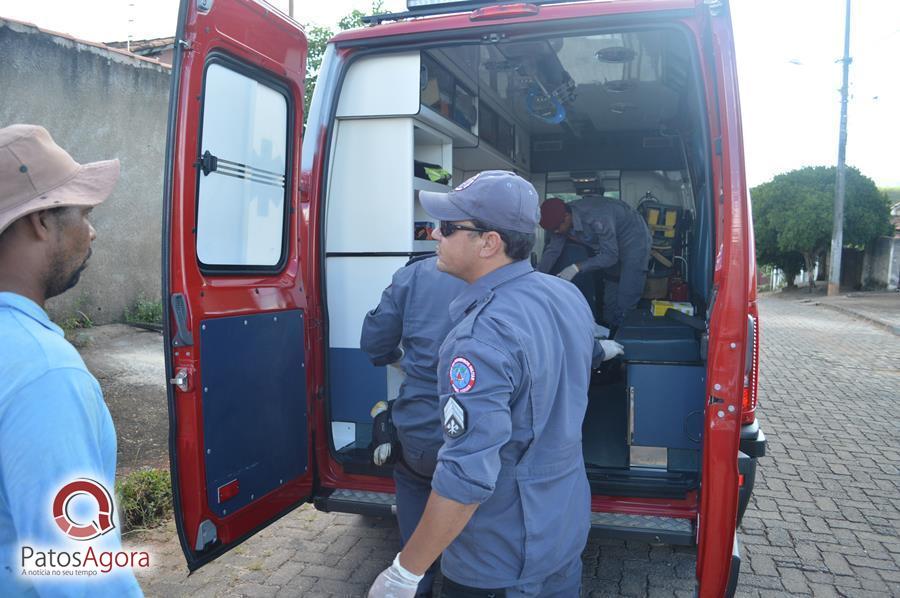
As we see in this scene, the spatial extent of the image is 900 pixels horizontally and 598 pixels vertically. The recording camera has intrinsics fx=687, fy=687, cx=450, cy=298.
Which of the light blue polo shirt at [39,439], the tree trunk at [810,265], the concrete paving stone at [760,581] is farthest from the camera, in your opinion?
the tree trunk at [810,265]

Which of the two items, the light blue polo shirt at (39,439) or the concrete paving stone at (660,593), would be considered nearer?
the light blue polo shirt at (39,439)

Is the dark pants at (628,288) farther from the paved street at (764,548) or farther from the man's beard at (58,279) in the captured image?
the man's beard at (58,279)

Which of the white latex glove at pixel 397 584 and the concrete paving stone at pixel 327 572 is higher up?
the white latex glove at pixel 397 584

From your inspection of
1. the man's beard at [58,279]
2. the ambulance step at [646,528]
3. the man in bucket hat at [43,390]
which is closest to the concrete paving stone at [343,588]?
the ambulance step at [646,528]

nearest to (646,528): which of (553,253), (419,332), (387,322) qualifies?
(419,332)

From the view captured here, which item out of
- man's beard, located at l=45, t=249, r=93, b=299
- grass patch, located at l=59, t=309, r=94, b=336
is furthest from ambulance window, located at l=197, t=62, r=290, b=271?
grass patch, located at l=59, t=309, r=94, b=336

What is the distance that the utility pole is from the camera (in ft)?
65.6

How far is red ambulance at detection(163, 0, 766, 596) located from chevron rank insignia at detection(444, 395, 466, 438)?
3.93ft

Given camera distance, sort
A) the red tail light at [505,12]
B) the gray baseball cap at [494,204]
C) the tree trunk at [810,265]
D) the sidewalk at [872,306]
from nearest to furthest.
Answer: the gray baseball cap at [494,204], the red tail light at [505,12], the sidewalk at [872,306], the tree trunk at [810,265]

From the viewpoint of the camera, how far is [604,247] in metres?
5.32

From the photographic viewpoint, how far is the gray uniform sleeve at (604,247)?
529 centimetres

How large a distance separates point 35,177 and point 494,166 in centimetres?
532

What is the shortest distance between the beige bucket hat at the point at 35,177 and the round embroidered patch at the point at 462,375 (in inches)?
32.9

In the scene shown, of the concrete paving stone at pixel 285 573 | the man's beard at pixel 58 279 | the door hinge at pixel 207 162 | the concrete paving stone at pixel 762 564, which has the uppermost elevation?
the door hinge at pixel 207 162
